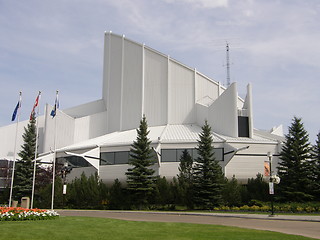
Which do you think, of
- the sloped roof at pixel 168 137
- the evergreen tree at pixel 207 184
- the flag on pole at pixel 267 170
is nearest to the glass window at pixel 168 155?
the sloped roof at pixel 168 137

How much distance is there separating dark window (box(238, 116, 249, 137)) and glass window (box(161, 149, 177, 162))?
8.95 metres

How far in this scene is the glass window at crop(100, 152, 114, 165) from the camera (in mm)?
45344

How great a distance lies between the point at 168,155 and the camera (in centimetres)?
4359

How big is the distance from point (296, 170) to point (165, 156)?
48.2 feet

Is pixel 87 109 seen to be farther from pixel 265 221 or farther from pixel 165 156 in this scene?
pixel 265 221

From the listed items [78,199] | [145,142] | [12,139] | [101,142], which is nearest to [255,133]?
[145,142]

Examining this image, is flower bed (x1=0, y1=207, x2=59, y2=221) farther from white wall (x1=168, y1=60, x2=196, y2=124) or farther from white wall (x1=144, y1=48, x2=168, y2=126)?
white wall (x1=168, y1=60, x2=196, y2=124)

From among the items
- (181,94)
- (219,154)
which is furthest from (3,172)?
(219,154)

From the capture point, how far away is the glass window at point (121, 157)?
4450 centimetres

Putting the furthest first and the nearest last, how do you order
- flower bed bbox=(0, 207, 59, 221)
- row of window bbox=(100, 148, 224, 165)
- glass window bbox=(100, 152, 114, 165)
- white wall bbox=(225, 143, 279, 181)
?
1. glass window bbox=(100, 152, 114, 165)
2. row of window bbox=(100, 148, 224, 165)
3. white wall bbox=(225, 143, 279, 181)
4. flower bed bbox=(0, 207, 59, 221)

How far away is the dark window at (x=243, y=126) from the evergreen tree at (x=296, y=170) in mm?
8917

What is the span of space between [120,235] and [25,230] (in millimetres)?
3852

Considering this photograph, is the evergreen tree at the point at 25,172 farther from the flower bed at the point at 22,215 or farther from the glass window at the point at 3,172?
the flower bed at the point at 22,215

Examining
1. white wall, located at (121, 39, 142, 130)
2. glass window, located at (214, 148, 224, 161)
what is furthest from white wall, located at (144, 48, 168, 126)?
glass window, located at (214, 148, 224, 161)
